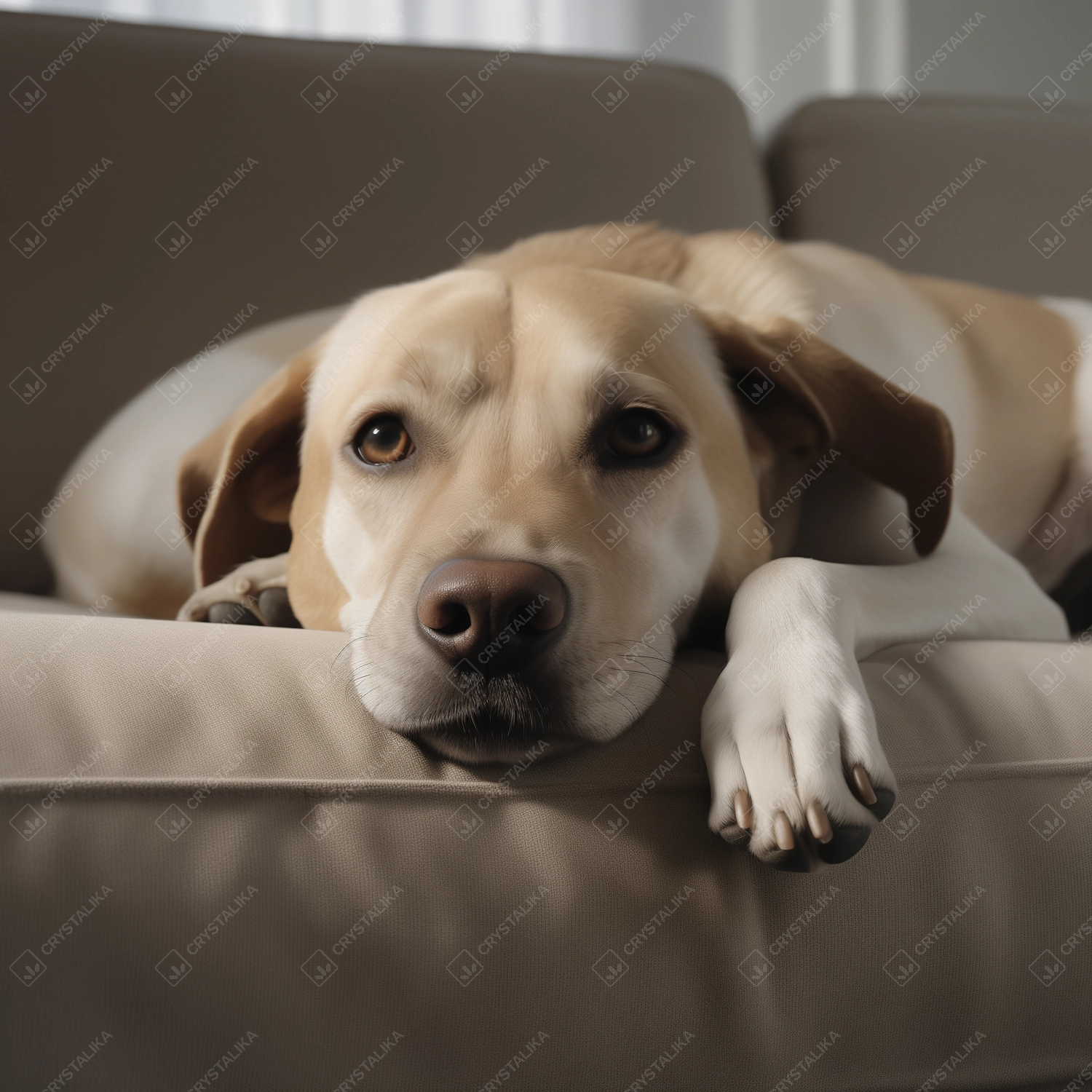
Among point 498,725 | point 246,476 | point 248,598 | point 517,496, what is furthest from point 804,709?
point 246,476

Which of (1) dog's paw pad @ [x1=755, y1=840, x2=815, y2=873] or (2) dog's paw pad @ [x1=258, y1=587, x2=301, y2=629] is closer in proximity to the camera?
(1) dog's paw pad @ [x1=755, y1=840, x2=815, y2=873]

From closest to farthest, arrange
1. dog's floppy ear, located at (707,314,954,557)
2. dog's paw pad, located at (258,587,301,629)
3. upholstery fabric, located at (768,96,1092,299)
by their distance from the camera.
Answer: dog's floppy ear, located at (707,314,954,557), dog's paw pad, located at (258,587,301,629), upholstery fabric, located at (768,96,1092,299)

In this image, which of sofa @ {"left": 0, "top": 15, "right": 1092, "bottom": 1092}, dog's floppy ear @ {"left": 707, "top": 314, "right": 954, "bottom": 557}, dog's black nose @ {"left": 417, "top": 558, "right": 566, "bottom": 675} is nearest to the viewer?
sofa @ {"left": 0, "top": 15, "right": 1092, "bottom": 1092}

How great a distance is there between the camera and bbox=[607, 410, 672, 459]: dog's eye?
4.16 feet

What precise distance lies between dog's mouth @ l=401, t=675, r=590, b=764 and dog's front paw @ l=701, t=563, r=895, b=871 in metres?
0.15

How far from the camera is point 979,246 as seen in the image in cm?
260

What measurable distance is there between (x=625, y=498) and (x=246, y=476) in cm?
71

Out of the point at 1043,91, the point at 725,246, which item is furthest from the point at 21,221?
the point at 1043,91

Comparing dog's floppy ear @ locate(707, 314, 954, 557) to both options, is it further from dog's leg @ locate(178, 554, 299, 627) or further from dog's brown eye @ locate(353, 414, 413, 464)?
dog's leg @ locate(178, 554, 299, 627)

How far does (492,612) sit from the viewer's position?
0.90m

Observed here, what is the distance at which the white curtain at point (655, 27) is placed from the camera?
10.9ft

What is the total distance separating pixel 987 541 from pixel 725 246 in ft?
2.41

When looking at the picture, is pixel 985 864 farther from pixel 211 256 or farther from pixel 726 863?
pixel 211 256

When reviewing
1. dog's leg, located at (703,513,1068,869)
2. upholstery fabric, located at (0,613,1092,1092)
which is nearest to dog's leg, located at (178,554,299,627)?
upholstery fabric, located at (0,613,1092,1092)
